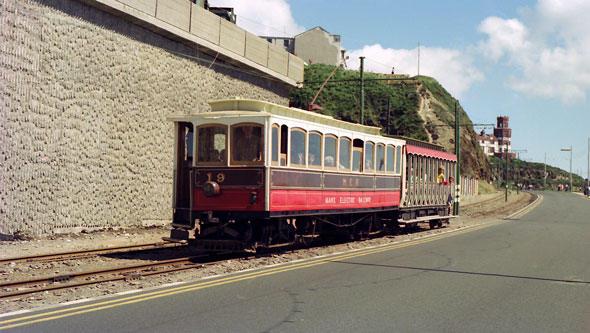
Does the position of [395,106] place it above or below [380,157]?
above

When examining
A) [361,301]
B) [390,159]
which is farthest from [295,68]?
[361,301]

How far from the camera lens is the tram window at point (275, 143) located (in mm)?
12580

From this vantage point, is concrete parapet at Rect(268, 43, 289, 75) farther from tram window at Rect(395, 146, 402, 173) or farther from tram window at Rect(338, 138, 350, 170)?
tram window at Rect(338, 138, 350, 170)

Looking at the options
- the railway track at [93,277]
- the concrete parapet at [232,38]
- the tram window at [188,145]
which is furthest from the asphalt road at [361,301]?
the concrete parapet at [232,38]

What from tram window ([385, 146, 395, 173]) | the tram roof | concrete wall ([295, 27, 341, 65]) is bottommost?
tram window ([385, 146, 395, 173])

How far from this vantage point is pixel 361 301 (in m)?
8.12

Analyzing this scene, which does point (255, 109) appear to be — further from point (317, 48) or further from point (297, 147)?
point (317, 48)

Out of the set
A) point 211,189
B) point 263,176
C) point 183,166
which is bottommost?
point 211,189

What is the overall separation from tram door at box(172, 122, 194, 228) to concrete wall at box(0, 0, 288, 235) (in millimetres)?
4687

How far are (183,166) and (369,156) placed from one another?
20.2 feet

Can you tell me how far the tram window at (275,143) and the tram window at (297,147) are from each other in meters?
0.60

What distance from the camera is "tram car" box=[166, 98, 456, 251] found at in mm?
12539

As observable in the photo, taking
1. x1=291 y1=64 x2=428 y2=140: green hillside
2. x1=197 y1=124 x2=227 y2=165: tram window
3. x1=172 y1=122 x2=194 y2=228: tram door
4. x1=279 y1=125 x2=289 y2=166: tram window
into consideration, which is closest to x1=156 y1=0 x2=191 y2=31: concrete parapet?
x1=172 y1=122 x2=194 y2=228: tram door

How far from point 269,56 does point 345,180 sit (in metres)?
12.8
